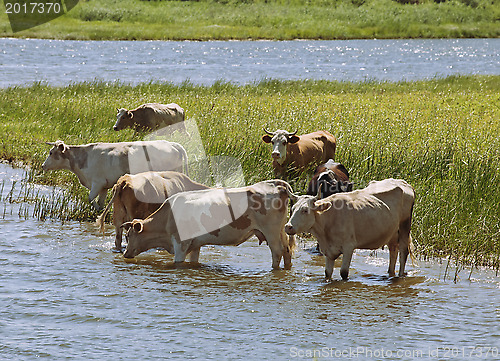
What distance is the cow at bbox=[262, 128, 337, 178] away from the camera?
13.5m

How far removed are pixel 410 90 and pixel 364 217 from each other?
20176 millimetres

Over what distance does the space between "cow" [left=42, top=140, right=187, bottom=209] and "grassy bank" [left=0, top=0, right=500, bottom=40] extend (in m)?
56.4

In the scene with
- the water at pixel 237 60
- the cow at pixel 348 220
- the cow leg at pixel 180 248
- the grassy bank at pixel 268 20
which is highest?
the grassy bank at pixel 268 20

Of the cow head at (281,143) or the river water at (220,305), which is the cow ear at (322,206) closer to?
the river water at (220,305)

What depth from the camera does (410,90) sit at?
93.6 ft

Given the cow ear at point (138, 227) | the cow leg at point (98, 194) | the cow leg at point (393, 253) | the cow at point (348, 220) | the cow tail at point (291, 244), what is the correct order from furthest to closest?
1. the cow leg at point (98, 194)
2. the cow tail at point (291, 244)
3. the cow ear at point (138, 227)
4. the cow leg at point (393, 253)
5. the cow at point (348, 220)

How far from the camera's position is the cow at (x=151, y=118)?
1689cm

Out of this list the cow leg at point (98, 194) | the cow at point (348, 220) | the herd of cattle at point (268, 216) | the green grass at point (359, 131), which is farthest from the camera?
the cow leg at point (98, 194)

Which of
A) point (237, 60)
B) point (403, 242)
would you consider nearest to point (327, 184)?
point (403, 242)

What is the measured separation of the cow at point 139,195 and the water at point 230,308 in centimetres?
55

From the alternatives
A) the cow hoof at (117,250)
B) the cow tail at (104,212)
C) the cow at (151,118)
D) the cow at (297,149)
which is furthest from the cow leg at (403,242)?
the cow at (151,118)

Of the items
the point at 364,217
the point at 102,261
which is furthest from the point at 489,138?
the point at 102,261

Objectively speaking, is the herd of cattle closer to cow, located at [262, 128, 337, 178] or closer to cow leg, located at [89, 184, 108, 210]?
cow leg, located at [89, 184, 108, 210]

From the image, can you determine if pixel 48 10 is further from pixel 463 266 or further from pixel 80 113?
pixel 463 266
